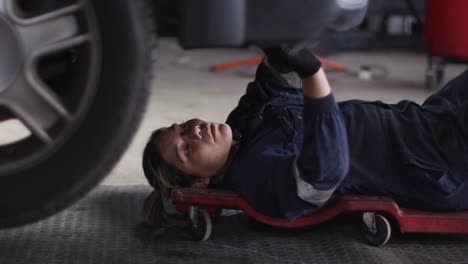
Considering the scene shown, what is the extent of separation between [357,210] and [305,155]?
0.89ft

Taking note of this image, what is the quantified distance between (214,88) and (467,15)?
5.37 ft

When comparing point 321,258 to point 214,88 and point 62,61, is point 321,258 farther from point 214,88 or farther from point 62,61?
point 214,88

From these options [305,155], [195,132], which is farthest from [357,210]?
[195,132]

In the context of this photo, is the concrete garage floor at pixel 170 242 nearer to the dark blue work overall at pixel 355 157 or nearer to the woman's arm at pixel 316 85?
the dark blue work overall at pixel 355 157

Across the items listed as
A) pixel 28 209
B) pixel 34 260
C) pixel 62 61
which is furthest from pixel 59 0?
pixel 34 260

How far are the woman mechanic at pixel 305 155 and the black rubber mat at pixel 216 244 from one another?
10 cm

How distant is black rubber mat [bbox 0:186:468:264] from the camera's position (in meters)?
2.05

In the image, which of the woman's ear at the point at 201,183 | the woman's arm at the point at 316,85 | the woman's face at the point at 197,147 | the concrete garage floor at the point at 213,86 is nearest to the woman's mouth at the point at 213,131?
the woman's face at the point at 197,147

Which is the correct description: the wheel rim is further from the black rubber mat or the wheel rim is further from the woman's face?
the woman's face

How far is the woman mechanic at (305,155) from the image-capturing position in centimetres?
211

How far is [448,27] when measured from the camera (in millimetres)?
4461

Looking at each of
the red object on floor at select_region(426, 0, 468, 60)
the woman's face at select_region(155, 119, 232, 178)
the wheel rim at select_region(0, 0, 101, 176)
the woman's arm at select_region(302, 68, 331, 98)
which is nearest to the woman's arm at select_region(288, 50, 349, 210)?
the woman's arm at select_region(302, 68, 331, 98)

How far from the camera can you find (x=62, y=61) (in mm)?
1639

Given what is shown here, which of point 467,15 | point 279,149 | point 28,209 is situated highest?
point 28,209
